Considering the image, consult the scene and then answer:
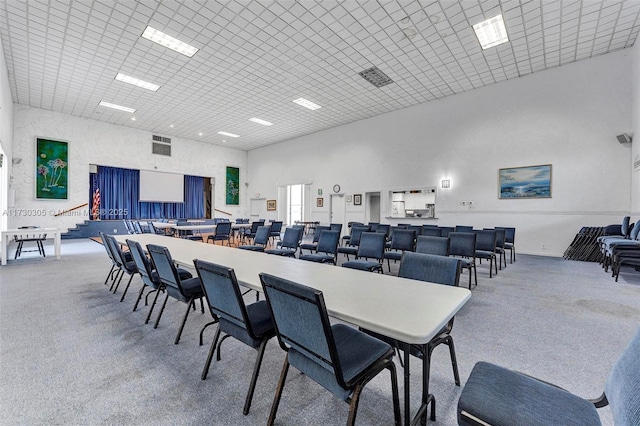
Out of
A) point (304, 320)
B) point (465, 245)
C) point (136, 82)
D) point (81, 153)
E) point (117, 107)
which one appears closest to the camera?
point (304, 320)

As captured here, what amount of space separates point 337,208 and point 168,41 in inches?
308

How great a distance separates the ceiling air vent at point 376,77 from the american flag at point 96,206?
11.5 m

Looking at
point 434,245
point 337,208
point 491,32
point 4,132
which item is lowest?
point 434,245

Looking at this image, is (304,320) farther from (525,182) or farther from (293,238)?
(525,182)

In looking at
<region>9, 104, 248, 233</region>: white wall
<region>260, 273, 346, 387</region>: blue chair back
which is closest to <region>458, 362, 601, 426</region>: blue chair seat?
<region>260, 273, 346, 387</region>: blue chair back

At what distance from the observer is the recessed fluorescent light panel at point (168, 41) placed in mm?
5539

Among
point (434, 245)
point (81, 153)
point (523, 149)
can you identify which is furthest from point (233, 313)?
point (81, 153)

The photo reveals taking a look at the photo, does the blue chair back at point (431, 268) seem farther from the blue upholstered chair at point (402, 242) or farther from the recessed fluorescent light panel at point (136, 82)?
the recessed fluorescent light panel at point (136, 82)

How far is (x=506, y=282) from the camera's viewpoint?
175 inches

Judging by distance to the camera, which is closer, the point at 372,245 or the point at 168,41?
the point at 372,245

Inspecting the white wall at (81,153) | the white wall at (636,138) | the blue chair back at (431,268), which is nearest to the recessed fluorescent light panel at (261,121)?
the white wall at (81,153)

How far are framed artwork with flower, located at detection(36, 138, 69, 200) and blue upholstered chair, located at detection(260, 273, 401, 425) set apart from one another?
1279 cm

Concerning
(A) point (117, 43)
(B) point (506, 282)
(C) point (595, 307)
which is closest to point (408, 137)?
(B) point (506, 282)

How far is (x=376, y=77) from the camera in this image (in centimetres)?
741
